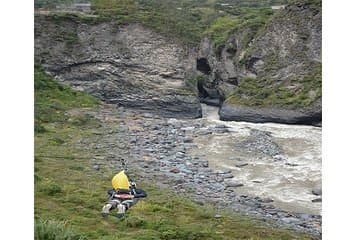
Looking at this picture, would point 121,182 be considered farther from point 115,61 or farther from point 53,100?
point 115,61

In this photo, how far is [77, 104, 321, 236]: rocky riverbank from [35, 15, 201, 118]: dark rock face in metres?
2.36

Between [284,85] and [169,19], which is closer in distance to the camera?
[284,85]

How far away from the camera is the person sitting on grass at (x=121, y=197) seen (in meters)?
8.86

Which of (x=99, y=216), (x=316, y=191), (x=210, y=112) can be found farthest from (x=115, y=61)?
(x=99, y=216)

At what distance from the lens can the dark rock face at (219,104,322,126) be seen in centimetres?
2183

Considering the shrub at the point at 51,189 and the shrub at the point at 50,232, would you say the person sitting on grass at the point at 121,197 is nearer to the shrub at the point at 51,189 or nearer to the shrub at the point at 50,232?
the shrub at the point at 51,189

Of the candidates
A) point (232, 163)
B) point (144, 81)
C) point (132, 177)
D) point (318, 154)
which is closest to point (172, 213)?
point (132, 177)

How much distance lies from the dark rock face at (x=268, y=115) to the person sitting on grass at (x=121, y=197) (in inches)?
482

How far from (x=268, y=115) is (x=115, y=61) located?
7944mm

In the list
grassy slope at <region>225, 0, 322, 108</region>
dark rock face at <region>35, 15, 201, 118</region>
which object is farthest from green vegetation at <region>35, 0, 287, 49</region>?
grassy slope at <region>225, 0, 322, 108</region>

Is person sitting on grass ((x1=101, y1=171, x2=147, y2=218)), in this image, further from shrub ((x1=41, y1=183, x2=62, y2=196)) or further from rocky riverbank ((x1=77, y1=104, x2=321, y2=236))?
rocky riverbank ((x1=77, y1=104, x2=321, y2=236))

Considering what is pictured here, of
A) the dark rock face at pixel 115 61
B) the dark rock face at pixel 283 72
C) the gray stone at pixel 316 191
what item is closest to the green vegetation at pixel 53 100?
the dark rock face at pixel 115 61

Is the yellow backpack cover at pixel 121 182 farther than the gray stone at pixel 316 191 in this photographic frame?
No

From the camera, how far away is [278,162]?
50.6 feet
